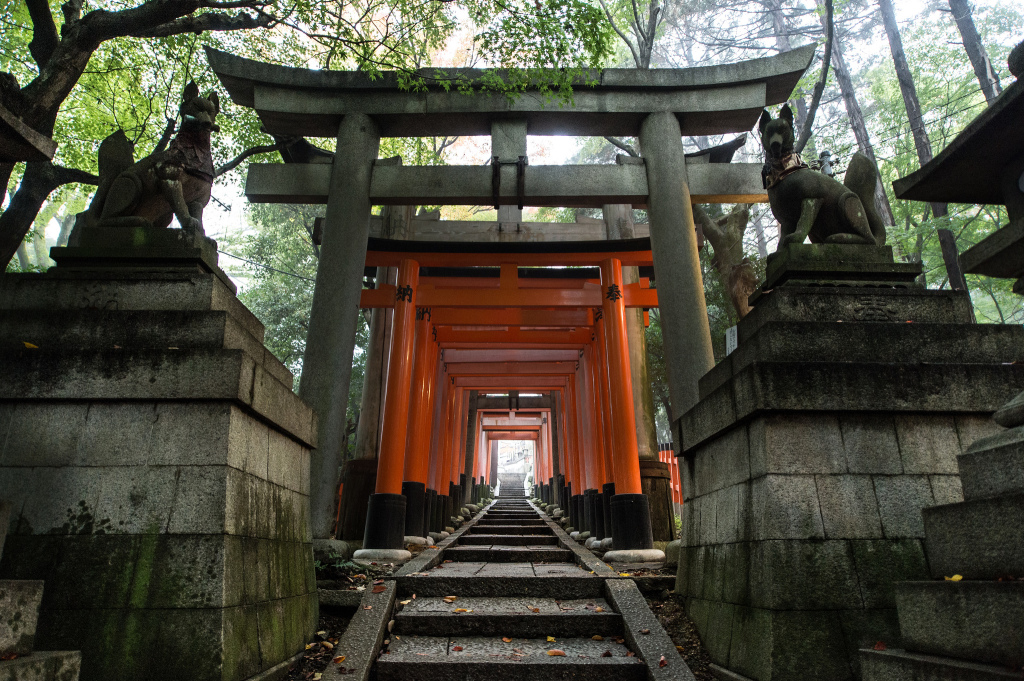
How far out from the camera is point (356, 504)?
917 centimetres

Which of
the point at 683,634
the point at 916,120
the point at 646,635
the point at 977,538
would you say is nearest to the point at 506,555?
the point at 683,634

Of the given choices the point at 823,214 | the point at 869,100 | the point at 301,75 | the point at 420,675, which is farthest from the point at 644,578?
the point at 869,100

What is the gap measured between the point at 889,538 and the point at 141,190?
5130mm

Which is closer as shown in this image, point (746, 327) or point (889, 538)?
point (889, 538)

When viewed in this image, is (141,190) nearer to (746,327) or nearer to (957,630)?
(746,327)

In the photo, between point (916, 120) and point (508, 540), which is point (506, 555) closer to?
point (508, 540)

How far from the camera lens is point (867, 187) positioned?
4355 millimetres

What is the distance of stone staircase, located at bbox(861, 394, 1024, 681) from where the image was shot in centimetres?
225

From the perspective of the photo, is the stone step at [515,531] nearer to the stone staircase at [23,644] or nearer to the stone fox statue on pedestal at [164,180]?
the stone fox statue on pedestal at [164,180]

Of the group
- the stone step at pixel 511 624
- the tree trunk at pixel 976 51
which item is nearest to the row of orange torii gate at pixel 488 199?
the stone step at pixel 511 624

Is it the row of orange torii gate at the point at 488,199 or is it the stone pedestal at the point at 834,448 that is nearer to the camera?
the stone pedestal at the point at 834,448

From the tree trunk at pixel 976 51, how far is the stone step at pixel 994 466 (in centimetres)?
1286

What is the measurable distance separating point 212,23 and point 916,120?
1426 cm

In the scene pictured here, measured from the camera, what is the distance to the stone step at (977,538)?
2406 millimetres
